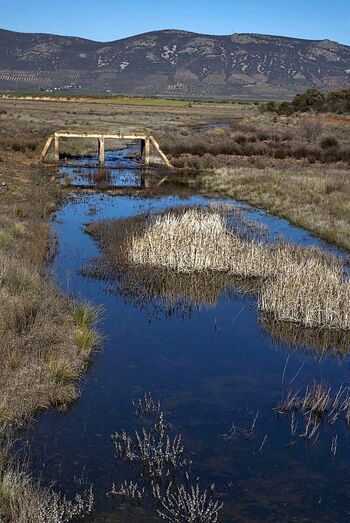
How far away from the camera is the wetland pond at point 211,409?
7.41m

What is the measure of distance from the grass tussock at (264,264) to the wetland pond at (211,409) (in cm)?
68

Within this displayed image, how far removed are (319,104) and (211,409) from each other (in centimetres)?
6212

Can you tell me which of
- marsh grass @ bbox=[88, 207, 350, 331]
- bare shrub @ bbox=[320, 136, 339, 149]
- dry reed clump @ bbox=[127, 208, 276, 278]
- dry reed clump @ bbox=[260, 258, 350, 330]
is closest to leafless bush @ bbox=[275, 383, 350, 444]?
dry reed clump @ bbox=[260, 258, 350, 330]

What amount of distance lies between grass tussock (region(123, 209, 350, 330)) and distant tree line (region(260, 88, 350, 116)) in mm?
48368

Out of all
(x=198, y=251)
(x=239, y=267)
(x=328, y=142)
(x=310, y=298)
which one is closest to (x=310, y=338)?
(x=310, y=298)

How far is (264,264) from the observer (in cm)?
1556

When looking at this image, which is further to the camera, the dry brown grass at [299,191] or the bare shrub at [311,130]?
the bare shrub at [311,130]

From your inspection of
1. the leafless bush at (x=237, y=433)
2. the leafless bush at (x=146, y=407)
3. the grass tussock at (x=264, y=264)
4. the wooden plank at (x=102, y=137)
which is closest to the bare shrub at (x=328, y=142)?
the wooden plank at (x=102, y=137)

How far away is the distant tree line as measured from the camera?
62875 millimetres

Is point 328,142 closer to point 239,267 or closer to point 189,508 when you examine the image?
point 239,267

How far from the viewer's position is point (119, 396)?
9734mm

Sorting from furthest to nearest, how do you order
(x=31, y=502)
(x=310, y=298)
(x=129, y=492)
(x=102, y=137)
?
1. (x=102, y=137)
2. (x=310, y=298)
3. (x=129, y=492)
4. (x=31, y=502)

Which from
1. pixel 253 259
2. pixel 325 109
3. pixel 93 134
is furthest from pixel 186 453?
pixel 325 109

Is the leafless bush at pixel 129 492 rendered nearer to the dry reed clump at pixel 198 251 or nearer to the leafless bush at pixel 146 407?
the leafless bush at pixel 146 407
